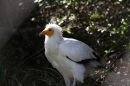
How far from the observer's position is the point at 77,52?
4770mm

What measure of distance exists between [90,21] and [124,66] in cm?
120

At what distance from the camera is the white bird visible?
15.5 feet

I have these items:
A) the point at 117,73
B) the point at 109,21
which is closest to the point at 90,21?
the point at 109,21

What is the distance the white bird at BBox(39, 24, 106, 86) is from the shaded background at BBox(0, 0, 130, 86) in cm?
19

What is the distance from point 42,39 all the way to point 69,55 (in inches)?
51.7

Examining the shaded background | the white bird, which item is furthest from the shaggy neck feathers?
the shaded background

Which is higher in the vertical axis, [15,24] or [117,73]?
[15,24]

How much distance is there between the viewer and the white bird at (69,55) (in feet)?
15.5

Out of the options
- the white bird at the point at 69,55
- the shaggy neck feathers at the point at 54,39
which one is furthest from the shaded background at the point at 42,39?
the shaggy neck feathers at the point at 54,39

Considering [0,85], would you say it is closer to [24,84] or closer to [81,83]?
[24,84]

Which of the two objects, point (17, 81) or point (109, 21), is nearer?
point (17, 81)

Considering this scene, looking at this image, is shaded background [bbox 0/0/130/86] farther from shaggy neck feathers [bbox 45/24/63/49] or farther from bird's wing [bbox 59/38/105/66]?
shaggy neck feathers [bbox 45/24/63/49]

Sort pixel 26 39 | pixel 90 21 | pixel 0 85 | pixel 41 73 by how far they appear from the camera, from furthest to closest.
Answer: pixel 90 21
pixel 26 39
pixel 41 73
pixel 0 85

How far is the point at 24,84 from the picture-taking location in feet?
16.2
